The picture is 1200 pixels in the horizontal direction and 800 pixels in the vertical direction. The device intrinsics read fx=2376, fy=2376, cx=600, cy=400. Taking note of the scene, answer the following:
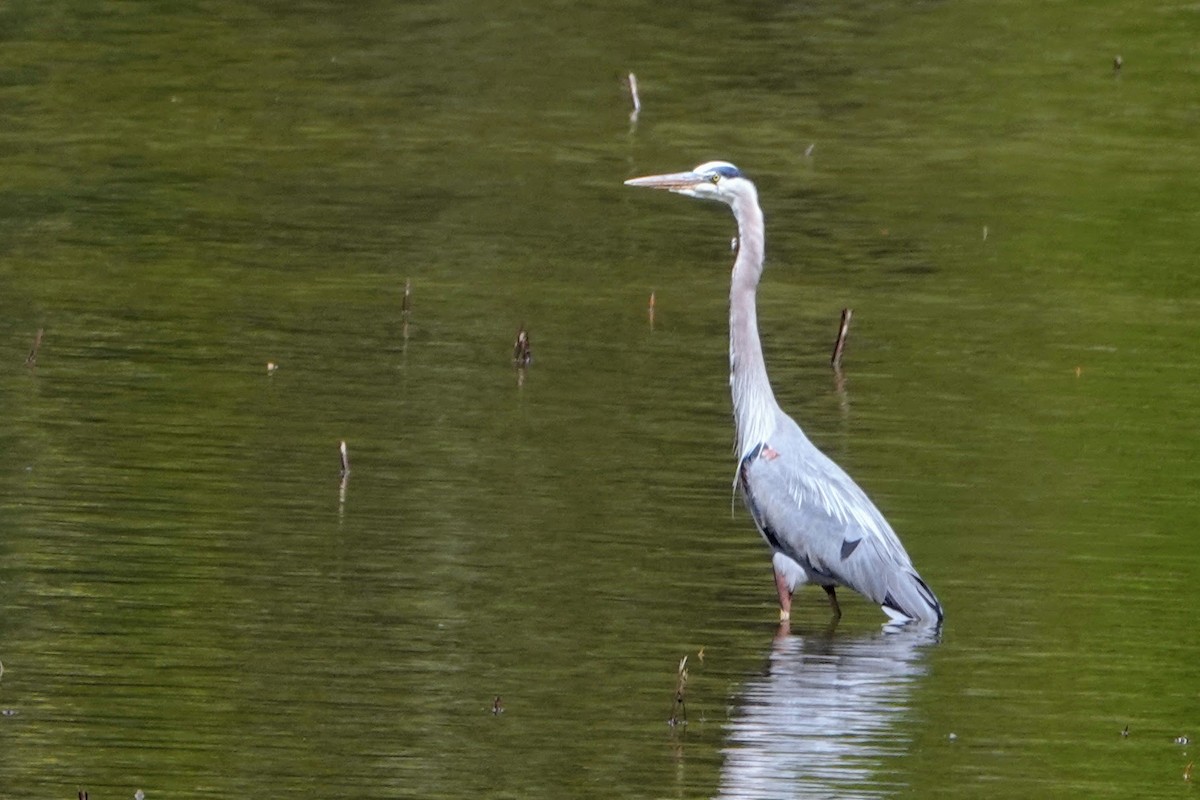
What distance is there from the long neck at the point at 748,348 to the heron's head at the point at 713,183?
6 cm

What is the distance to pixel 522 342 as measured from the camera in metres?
13.3

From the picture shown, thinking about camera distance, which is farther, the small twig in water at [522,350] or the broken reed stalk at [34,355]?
the small twig in water at [522,350]

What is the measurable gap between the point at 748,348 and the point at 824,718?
237 cm

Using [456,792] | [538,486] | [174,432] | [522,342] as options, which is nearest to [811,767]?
→ [456,792]

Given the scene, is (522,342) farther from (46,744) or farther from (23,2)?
(23,2)

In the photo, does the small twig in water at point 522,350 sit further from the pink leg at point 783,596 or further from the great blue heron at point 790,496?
the pink leg at point 783,596

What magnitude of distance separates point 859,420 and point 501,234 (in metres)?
5.13

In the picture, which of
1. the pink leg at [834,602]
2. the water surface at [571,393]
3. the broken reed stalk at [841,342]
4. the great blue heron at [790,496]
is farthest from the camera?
the broken reed stalk at [841,342]

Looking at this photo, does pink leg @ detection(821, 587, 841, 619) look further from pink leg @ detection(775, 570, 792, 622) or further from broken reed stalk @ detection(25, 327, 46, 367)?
broken reed stalk @ detection(25, 327, 46, 367)

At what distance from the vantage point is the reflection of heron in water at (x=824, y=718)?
7352 millimetres

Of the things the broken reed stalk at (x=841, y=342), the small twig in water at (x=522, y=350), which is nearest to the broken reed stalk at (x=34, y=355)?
the small twig in water at (x=522, y=350)

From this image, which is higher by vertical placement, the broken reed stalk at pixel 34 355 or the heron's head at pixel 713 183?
the heron's head at pixel 713 183

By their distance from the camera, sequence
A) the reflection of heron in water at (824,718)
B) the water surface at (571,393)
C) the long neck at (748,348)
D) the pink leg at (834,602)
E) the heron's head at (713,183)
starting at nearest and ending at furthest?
the reflection of heron in water at (824,718) < the water surface at (571,393) < the pink leg at (834,602) < the long neck at (748,348) < the heron's head at (713,183)

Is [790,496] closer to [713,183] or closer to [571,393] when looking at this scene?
[713,183]
